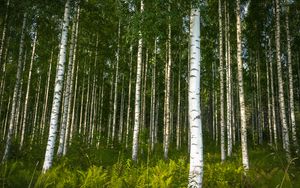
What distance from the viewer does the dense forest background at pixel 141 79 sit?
8258 millimetres

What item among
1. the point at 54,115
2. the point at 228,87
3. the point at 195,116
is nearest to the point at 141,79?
the point at 228,87

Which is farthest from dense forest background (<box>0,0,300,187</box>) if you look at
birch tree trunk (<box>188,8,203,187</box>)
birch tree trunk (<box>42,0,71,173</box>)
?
birch tree trunk (<box>188,8,203,187</box>)

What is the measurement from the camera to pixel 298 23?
22953 millimetres

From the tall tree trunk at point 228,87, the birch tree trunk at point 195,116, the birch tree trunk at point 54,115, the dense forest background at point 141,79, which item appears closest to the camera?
the birch tree trunk at point 195,116

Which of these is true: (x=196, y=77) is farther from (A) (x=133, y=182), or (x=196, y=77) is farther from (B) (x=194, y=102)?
(A) (x=133, y=182)

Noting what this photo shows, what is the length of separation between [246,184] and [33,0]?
10020 millimetres

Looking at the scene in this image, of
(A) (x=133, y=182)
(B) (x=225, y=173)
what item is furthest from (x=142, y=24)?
(B) (x=225, y=173)

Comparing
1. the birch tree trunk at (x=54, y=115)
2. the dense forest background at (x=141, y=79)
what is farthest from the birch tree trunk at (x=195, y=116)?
the birch tree trunk at (x=54, y=115)

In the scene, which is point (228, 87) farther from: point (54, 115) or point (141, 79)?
point (54, 115)

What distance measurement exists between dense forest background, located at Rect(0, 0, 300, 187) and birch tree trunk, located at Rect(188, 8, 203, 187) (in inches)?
6.1

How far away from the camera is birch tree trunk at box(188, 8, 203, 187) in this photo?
650 centimetres

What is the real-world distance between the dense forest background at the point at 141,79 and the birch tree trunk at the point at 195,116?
6.1 inches

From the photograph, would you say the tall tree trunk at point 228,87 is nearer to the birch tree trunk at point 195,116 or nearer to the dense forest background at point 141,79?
the dense forest background at point 141,79

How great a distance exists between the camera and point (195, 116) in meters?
6.82
